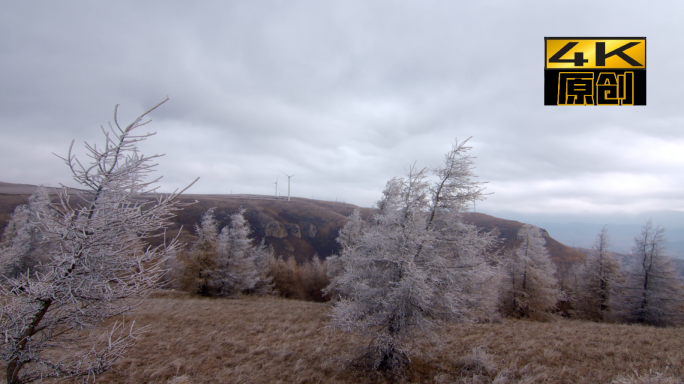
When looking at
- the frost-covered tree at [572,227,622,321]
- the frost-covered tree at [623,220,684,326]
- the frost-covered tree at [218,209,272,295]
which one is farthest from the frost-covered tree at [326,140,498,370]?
the frost-covered tree at [572,227,622,321]

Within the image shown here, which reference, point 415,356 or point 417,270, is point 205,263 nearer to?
point 415,356

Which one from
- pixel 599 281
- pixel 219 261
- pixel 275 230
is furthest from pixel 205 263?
pixel 275 230

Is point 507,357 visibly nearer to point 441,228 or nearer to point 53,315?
point 441,228

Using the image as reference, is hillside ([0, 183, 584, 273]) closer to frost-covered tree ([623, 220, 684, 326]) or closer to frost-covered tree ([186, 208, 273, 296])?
frost-covered tree ([186, 208, 273, 296])

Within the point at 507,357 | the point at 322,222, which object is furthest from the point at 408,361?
the point at 322,222

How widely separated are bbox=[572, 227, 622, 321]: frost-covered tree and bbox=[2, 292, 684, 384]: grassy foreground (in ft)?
58.9

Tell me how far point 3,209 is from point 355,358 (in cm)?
11132

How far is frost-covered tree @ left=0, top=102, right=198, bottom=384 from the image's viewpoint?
402 cm

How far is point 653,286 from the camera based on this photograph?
879 inches

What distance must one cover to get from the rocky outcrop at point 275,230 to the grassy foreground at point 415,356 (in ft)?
274

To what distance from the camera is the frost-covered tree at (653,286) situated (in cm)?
2153

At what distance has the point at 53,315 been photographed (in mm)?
4301

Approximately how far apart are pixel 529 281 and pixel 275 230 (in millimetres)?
86023

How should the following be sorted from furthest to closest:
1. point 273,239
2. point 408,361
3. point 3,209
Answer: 1. point 273,239
2. point 3,209
3. point 408,361
